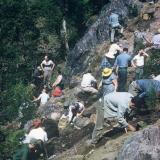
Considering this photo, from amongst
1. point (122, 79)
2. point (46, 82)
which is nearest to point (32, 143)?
point (122, 79)

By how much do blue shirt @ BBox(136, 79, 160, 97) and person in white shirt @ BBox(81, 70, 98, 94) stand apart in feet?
21.2

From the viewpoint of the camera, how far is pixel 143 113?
15.5 meters

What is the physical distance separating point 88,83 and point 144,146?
10.5 meters

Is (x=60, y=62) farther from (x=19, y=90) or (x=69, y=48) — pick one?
(x=19, y=90)

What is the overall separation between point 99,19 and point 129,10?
74.8 inches

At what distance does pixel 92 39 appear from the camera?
31219mm

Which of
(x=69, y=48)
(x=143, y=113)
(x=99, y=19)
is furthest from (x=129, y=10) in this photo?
(x=143, y=113)

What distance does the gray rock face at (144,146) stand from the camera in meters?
11.3

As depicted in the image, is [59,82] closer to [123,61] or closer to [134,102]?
[123,61]

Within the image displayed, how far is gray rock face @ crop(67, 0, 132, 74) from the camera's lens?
2980cm

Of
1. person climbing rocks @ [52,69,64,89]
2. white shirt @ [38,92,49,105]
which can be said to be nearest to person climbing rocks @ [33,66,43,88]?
person climbing rocks @ [52,69,64,89]

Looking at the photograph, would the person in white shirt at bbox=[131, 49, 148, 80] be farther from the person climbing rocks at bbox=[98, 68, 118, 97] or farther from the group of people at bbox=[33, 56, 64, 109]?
the group of people at bbox=[33, 56, 64, 109]

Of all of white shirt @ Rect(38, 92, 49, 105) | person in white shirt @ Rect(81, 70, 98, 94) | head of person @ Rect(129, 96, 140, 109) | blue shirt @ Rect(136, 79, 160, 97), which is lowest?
white shirt @ Rect(38, 92, 49, 105)

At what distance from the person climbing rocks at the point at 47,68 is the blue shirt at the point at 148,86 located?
12145 millimetres
